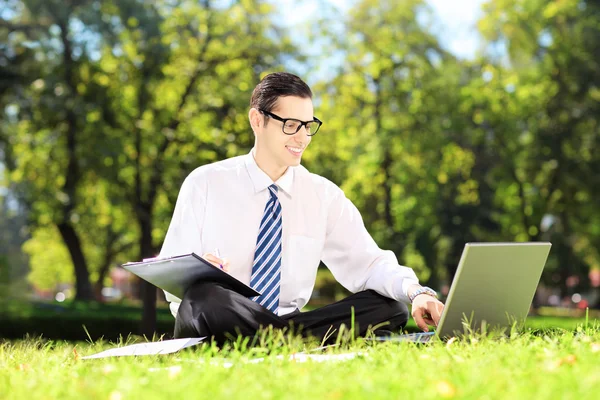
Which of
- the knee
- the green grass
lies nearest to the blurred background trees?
the knee

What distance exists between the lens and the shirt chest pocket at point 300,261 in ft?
16.4

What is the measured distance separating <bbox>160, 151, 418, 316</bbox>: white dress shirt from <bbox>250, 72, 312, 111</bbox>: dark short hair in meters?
0.41

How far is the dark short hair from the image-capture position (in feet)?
16.1

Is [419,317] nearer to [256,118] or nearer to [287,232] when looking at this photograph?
[287,232]

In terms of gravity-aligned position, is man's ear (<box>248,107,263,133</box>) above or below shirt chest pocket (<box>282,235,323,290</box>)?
above

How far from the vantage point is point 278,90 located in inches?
194

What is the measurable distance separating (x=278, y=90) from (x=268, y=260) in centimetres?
107

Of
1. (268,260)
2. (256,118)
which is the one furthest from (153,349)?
(256,118)

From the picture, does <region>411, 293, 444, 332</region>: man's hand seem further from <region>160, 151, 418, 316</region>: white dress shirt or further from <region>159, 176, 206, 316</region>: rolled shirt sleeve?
<region>159, 176, 206, 316</region>: rolled shirt sleeve

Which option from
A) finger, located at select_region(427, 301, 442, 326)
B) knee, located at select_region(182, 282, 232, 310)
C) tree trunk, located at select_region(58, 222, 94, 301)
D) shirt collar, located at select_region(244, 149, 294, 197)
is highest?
shirt collar, located at select_region(244, 149, 294, 197)

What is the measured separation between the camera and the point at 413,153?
75.0 ft

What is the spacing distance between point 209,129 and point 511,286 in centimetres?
1350

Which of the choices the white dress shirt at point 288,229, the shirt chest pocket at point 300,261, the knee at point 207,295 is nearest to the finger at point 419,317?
the white dress shirt at point 288,229

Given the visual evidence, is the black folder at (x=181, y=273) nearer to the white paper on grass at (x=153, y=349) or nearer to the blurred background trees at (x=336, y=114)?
the white paper on grass at (x=153, y=349)
